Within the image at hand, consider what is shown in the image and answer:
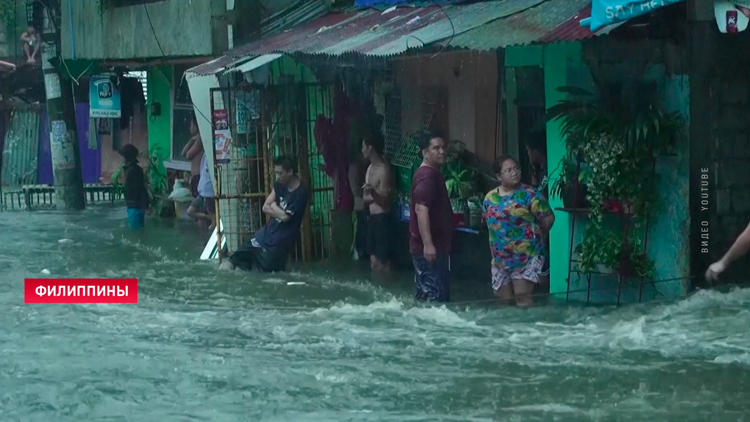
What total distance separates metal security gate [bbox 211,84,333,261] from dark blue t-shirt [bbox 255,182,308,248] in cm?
98

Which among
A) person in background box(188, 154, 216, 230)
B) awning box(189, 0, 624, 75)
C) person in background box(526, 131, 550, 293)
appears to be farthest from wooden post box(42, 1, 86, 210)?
person in background box(526, 131, 550, 293)

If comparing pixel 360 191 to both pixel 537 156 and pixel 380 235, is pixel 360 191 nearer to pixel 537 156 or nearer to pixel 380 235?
pixel 380 235

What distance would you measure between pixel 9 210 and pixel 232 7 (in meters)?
8.74

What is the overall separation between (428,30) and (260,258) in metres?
3.49

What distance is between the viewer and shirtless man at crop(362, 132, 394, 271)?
1243 centimetres

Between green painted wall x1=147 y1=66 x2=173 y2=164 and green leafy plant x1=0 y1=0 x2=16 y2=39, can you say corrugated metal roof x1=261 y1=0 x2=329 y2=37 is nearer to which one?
green painted wall x1=147 y1=66 x2=173 y2=164

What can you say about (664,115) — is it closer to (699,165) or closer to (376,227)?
(699,165)

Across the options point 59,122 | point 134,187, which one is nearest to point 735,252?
point 134,187

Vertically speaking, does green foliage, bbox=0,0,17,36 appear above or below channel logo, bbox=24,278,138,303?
above

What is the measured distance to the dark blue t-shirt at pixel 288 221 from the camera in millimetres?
12367

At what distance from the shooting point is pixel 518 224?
950 centimetres

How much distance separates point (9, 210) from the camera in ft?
71.5

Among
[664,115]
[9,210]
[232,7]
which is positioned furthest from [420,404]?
[9,210]

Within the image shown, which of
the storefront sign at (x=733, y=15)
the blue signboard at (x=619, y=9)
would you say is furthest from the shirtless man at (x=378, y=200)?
the storefront sign at (x=733, y=15)
